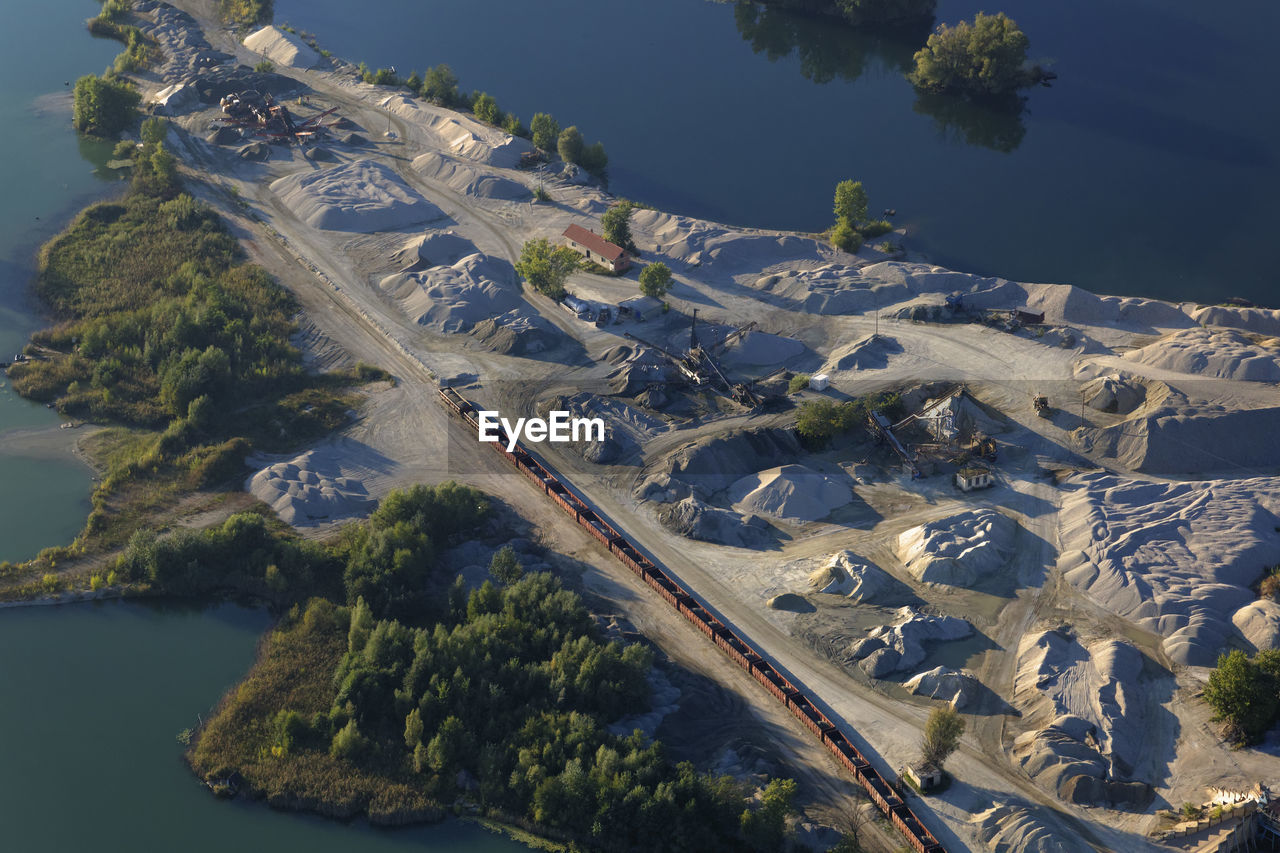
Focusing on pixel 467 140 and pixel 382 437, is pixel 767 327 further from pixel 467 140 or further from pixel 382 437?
pixel 467 140

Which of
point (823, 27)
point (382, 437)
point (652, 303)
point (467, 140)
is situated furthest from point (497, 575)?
point (823, 27)

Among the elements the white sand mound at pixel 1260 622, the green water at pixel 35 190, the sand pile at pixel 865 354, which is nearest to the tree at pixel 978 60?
the sand pile at pixel 865 354

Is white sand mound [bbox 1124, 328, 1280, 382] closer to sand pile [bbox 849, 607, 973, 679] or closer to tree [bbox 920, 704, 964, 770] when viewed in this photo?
sand pile [bbox 849, 607, 973, 679]

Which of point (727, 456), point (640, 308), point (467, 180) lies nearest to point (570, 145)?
point (467, 180)

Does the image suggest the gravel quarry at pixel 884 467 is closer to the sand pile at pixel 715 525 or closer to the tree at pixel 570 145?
the sand pile at pixel 715 525

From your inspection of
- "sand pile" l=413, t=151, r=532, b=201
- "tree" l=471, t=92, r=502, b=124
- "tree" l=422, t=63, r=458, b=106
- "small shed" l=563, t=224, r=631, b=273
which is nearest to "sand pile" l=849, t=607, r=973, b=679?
"small shed" l=563, t=224, r=631, b=273

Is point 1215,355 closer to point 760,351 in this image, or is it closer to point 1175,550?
point 1175,550
